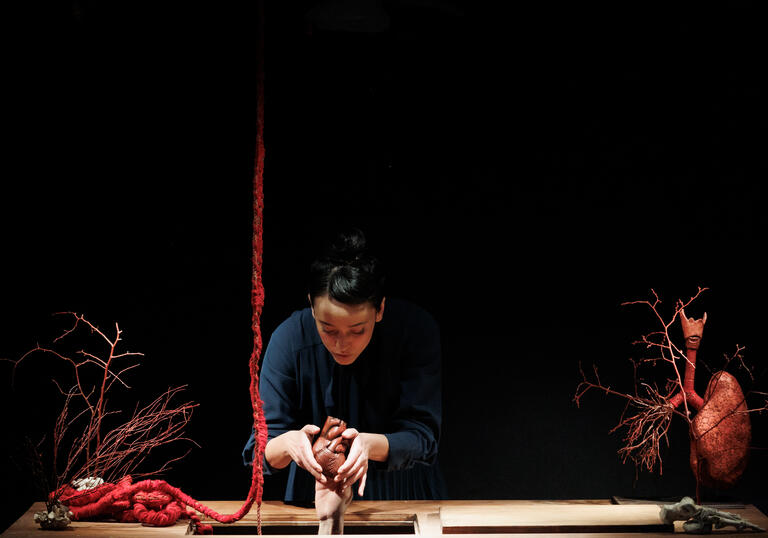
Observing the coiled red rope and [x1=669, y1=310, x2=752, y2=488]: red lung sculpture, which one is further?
[x1=669, y1=310, x2=752, y2=488]: red lung sculpture

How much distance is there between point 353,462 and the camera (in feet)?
8.35

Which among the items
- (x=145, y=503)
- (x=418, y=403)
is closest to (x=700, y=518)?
(x=418, y=403)

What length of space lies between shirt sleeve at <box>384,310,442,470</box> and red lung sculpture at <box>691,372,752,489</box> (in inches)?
31.9

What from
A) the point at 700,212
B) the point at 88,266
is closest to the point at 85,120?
the point at 88,266

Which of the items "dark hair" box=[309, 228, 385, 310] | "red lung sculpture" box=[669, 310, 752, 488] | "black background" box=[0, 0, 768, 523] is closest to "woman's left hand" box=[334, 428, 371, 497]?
"dark hair" box=[309, 228, 385, 310]

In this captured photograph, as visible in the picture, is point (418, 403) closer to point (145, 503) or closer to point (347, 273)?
point (347, 273)

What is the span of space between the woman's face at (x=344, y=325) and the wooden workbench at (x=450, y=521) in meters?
0.49

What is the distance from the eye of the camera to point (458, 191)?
10.5ft

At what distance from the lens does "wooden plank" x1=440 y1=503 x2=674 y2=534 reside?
256 centimetres

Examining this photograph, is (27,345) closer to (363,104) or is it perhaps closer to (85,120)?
(85,120)

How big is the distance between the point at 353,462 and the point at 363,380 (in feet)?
1.52

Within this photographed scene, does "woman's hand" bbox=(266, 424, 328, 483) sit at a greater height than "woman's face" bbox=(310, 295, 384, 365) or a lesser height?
lesser

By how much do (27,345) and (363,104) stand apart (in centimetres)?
146

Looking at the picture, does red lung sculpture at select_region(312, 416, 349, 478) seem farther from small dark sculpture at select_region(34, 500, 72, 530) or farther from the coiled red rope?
small dark sculpture at select_region(34, 500, 72, 530)
